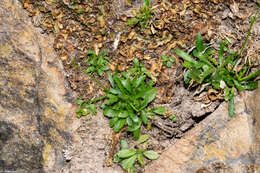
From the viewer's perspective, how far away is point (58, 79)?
3.01 m

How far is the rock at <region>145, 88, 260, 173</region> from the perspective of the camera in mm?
2521

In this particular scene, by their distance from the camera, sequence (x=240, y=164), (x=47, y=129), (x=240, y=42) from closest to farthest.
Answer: (x=240, y=164)
(x=47, y=129)
(x=240, y=42)

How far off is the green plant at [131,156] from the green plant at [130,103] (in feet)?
0.51

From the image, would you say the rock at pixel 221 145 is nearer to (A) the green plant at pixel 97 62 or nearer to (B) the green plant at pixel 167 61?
(B) the green plant at pixel 167 61

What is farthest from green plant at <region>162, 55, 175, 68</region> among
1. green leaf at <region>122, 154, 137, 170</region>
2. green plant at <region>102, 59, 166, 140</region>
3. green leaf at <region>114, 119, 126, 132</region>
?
green leaf at <region>122, 154, 137, 170</region>

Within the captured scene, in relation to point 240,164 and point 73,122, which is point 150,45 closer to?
point 73,122

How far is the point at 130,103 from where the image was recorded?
9.50 ft

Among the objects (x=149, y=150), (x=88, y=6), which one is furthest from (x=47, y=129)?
(x=88, y=6)

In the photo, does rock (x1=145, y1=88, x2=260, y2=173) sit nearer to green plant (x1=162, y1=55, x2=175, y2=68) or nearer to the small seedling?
green plant (x1=162, y1=55, x2=175, y2=68)

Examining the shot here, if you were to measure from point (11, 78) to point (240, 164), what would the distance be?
248 centimetres

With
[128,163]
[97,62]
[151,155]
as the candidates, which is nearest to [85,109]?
[97,62]

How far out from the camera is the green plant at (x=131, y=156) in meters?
2.83

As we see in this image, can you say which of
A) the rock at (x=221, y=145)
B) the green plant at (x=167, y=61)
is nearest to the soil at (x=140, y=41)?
the green plant at (x=167, y=61)

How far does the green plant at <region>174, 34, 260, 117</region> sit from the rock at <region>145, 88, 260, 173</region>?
114 mm
